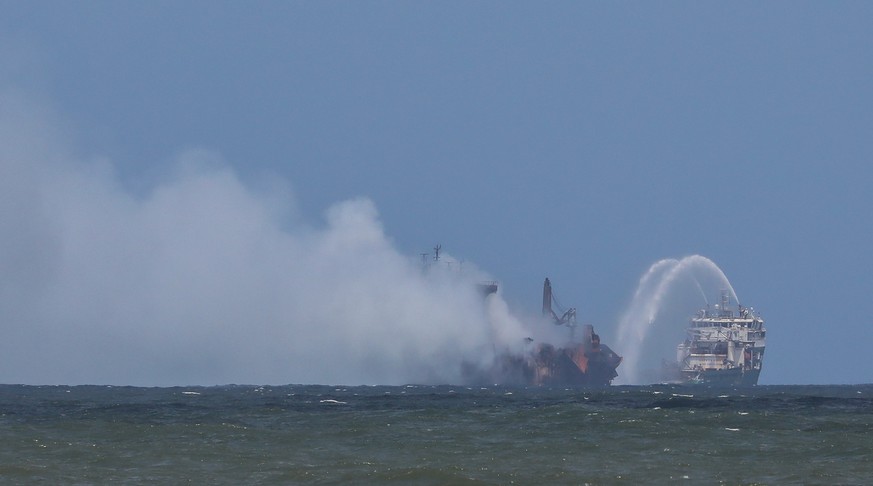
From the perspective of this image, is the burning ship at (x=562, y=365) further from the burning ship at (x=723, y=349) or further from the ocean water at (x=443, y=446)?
the ocean water at (x=443, y=446)

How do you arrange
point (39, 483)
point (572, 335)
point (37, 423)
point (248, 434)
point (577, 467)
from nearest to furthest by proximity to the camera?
point (39, 483)
point (577, 467)
point (248, 434)
point (37, 423)
point (572, 335)

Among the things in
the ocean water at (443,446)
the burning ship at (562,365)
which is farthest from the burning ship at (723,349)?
the ocean water at (443,446)

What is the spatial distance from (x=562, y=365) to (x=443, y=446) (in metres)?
119

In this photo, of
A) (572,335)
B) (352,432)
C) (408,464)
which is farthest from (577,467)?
(572,335)

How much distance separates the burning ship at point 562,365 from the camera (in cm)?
15825

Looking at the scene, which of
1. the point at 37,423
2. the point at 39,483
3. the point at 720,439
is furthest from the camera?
the point at 37,423

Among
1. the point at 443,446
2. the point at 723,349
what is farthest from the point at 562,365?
the point at 443,446

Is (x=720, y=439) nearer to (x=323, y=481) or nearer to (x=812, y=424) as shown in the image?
(x=812, y=424)

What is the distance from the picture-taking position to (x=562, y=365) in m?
160

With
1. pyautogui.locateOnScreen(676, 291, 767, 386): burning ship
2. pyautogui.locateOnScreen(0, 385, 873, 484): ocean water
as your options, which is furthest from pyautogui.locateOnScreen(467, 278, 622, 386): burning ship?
pyautogui.locateOnScreen(0, 385, 873, 484): ocean water

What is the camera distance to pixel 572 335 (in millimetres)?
167125

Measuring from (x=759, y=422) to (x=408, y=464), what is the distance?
68.3ft

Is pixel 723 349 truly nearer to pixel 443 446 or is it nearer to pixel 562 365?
pixel 562 365

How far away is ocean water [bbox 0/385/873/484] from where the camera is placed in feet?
111
